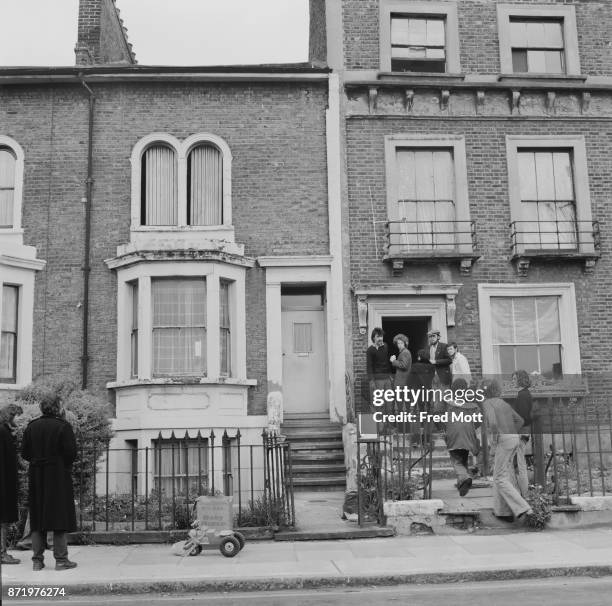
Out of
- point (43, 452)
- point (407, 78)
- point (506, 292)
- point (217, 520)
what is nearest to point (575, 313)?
point (506, 292)

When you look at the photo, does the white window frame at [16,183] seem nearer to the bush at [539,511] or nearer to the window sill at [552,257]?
the window sill at [552,257]

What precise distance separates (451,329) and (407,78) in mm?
5121

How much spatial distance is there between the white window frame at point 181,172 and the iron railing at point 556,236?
18.5 ft

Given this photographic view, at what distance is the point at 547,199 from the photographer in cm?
1650

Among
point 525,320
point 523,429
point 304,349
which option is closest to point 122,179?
point 304,349

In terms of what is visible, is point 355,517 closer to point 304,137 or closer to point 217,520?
point 217,520

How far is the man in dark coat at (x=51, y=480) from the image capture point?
8.65m

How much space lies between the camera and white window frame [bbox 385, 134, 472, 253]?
52.6ft

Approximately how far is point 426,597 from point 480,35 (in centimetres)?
1272

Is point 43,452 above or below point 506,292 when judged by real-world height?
below

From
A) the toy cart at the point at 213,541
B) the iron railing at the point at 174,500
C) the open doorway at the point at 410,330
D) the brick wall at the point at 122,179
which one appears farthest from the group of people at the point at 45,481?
the open doorway at the point at 410,330

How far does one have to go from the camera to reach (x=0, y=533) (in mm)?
8977

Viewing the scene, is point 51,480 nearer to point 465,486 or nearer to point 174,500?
point 174,500

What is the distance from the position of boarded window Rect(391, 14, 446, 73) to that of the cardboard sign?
34.6ft
